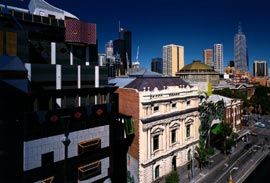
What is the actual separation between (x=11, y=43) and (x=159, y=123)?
29262 millimetres

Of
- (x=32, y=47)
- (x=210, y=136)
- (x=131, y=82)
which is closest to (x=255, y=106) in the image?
(x=210, y=136)

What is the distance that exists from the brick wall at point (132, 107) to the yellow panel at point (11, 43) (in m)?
21.7

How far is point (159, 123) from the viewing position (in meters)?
47.3

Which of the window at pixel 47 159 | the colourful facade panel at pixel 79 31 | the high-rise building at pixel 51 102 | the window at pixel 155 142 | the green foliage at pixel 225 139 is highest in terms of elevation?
the colourful facade panel at pixel 79 31

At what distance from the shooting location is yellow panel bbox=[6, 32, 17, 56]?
30.2 meters

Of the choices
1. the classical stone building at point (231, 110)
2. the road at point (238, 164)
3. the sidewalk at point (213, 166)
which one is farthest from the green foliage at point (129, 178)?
the classical stone building at point (231, 110)

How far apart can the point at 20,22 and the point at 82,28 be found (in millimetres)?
9165

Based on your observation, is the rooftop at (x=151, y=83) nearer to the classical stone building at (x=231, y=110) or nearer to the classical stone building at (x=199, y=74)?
the classical stone building at (x=231, y=110)

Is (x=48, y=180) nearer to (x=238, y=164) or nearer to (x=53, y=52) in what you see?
(x=53, y=52)

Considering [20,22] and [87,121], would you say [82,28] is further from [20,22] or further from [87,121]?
[87,121]

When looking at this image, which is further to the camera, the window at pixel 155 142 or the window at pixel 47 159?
the window at pixel 155 142

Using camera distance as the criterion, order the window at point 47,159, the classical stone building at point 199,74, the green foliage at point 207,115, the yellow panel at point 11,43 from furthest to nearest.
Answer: the classical stone building at point 199,74, the green foliage at point 207,115, the window at point 47,159, the yellow panel at point 11,43

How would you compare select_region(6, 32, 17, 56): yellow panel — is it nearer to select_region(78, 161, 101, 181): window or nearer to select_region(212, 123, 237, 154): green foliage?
select_region(78, 161, 101, 181): window

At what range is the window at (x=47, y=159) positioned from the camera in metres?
30.7
